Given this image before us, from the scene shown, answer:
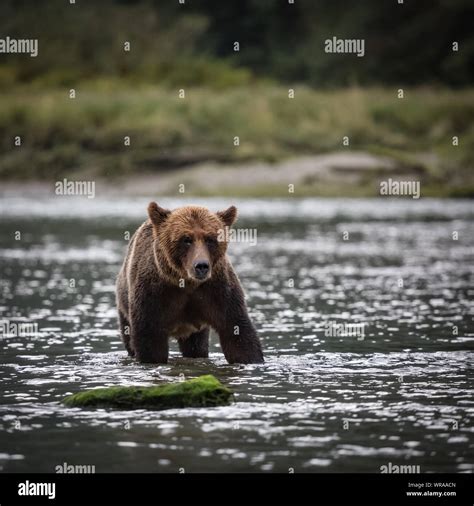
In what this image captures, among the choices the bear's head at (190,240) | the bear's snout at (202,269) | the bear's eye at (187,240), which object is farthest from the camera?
the bear's eye at (187,240)

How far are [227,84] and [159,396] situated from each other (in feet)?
172

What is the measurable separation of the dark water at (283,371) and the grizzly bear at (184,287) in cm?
24

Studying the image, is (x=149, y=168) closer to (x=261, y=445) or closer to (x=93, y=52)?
(x=93, y=52)

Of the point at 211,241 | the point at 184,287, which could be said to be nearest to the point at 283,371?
the point at 184,287

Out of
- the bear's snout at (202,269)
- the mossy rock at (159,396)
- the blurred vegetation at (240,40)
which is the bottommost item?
the mossy rock at (159,396)

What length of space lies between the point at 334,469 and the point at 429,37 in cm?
5590

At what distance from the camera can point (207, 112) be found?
52.1 metres

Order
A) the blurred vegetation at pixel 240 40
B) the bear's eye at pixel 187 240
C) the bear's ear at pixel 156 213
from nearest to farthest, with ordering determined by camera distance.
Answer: the bear's eye at pixel 187 240 < the bear's ear at pixel 156 213 < the blurred vegetation at pixel 240 40

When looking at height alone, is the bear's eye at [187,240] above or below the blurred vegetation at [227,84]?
below

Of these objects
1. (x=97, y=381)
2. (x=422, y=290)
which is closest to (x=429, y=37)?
(x=422, y=290)

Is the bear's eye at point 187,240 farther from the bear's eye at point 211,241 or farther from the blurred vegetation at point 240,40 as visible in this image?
the blurred vegetation at point 240,40

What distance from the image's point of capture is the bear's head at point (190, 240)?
1082cm

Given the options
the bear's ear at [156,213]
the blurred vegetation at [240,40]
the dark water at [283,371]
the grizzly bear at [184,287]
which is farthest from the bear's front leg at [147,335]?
the blurred vegetation at [240,40]

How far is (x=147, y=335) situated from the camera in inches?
456
